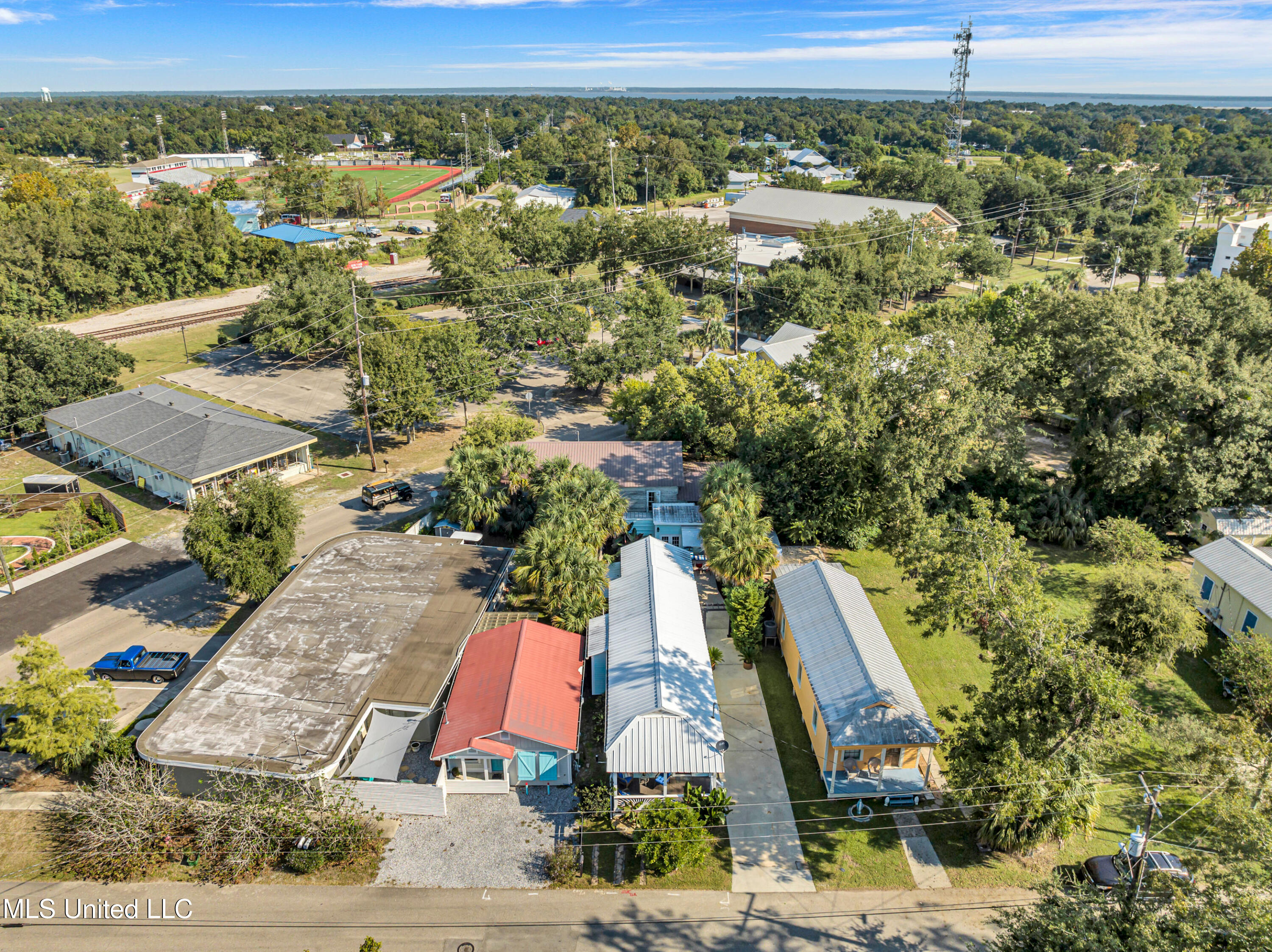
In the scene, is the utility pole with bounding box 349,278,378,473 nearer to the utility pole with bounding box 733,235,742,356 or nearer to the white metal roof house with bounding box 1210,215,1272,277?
the utility pole with bounding box 733,235,742,356

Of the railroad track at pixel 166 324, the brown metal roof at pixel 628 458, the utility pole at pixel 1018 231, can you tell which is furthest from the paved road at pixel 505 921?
the utility pole at pixel 1018 231

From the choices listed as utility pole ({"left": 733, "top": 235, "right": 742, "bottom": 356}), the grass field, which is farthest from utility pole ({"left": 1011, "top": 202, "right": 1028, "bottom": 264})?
the grass field

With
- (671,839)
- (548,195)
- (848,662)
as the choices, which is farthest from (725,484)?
(548,195)

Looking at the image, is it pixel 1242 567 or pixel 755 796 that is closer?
pixel 755 796

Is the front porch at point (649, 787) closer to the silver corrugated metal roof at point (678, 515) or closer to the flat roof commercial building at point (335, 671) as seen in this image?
the flat roof commercial building at point (335, 671)

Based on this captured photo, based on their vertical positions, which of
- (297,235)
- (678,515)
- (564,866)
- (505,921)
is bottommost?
(505,921)

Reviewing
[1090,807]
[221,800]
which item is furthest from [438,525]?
[1090,807]

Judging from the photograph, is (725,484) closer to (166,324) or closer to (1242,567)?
(1242,567)
